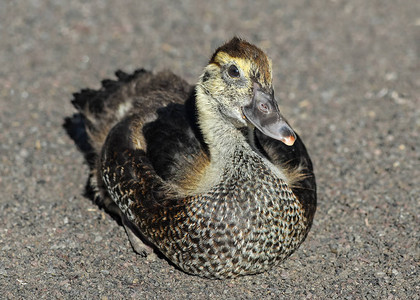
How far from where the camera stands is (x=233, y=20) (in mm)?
10383

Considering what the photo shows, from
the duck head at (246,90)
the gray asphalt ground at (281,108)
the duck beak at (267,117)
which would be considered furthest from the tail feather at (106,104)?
the duck beak at (267,117)

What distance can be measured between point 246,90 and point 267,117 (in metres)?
0.28

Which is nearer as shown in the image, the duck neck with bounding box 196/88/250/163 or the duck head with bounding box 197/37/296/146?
the duck head with bounding box 197/37/296/146

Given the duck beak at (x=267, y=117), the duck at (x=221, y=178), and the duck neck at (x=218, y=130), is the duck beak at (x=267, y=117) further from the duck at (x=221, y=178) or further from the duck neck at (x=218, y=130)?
the duck neck at (x=218, y=130)

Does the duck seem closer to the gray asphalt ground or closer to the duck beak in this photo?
the duck beak

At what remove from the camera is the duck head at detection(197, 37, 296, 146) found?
485 centimetres

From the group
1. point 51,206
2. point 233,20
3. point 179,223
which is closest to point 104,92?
point 51,206

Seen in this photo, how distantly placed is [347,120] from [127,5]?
15.2 feet

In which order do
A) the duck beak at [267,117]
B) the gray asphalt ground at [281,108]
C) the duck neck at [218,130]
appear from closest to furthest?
1. the duck beak at [267,117]
2. the duck neck at [218,130]
3. the gray asphalt ground at [281,108]

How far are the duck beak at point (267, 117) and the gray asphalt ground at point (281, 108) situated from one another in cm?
138

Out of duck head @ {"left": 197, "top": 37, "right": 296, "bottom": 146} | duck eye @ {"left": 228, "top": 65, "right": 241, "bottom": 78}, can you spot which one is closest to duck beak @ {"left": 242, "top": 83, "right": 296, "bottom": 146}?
duck head @ {"left": 197, "top": 37, "right": 296, "bottom": 146}

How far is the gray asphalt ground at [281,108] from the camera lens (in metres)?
5.41

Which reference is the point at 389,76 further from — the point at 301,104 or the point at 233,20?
the point at 233,20

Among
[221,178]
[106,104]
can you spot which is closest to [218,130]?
[221,178]
